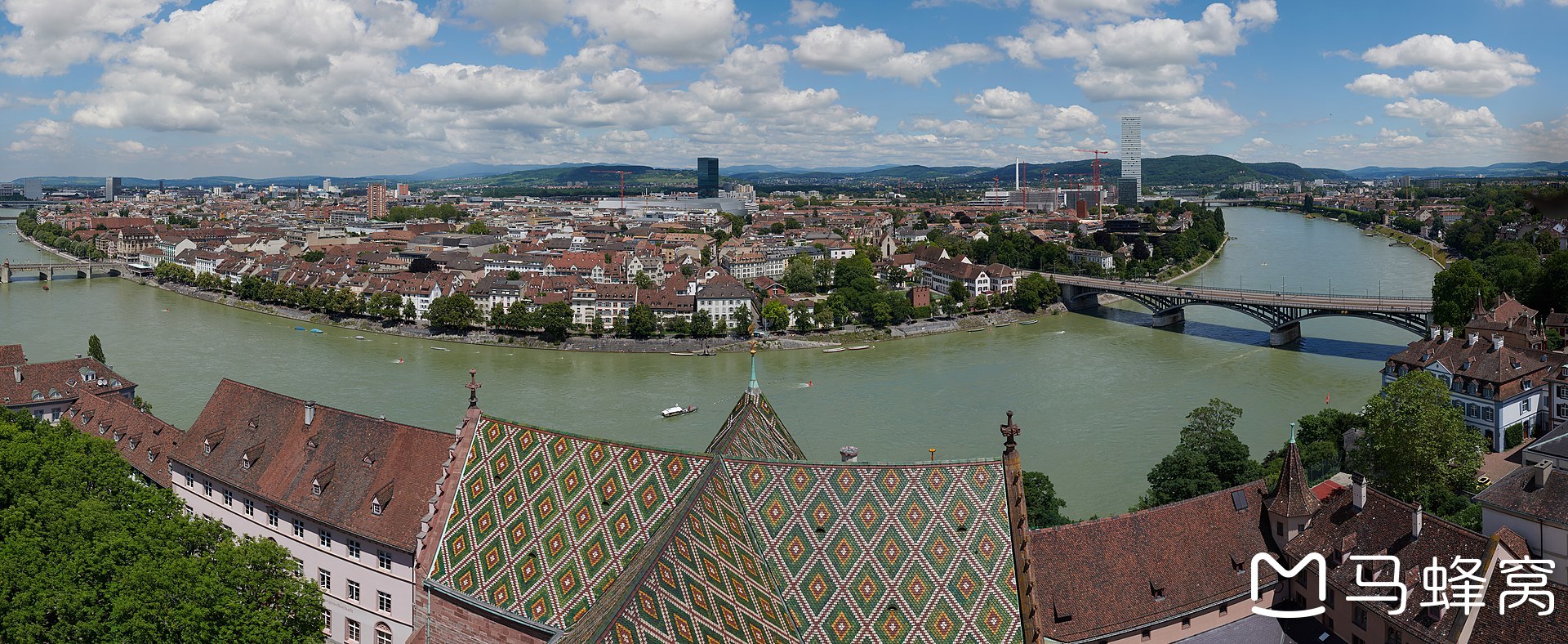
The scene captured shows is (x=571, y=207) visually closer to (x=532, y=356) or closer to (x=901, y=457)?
(x=532, y=356)

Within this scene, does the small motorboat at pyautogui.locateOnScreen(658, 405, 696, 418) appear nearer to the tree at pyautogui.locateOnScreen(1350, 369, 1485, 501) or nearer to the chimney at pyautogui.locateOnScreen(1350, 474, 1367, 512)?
the tree at pyautogui.locateOnScreen(1350, 369, 1485, 501)

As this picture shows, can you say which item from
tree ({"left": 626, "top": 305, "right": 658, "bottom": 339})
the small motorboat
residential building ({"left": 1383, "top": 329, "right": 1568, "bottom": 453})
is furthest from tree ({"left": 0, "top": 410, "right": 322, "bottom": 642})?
tree ({"left": 626, "top": 305, "right": 658, "bottom": 339})

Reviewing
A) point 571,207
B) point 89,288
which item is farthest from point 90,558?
point 571,207

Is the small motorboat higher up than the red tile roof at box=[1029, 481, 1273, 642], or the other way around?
the red tile roof at box=[1029, 481, 1273, 642]

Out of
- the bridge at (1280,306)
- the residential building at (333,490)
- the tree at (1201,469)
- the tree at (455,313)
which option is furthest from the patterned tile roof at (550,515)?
the bridge at (1280,306)

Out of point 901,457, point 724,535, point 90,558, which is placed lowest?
point 901,457

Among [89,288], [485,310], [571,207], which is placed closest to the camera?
[485,310]
